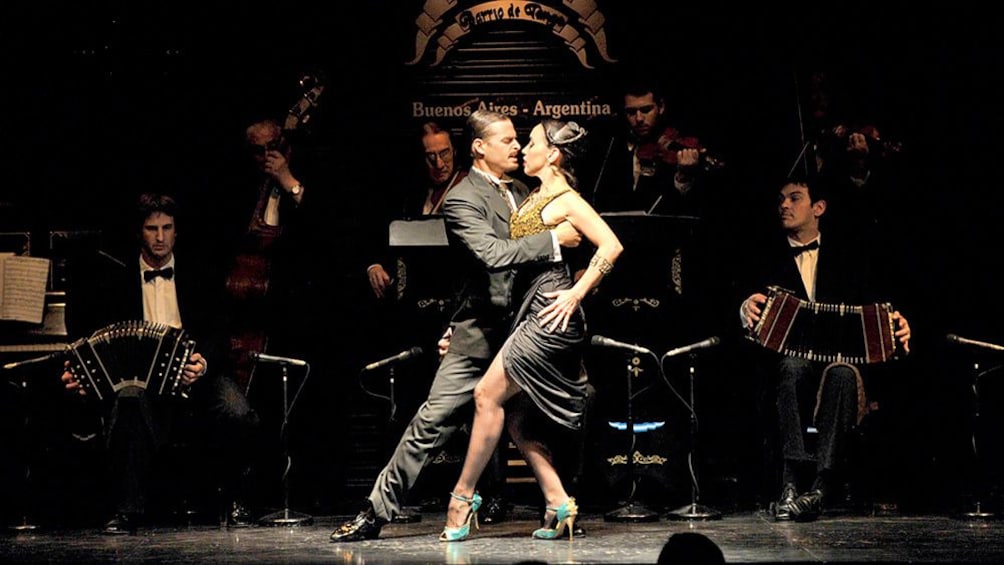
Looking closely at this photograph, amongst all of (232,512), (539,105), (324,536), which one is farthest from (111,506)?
(539,105)

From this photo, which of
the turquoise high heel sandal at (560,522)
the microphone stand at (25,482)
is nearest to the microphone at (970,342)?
the turquoise high heel sandal at (560,522)

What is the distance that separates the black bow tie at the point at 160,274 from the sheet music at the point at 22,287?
773 mm

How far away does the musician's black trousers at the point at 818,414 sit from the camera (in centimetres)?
805

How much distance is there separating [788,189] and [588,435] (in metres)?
1.58

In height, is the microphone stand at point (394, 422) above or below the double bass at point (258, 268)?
below

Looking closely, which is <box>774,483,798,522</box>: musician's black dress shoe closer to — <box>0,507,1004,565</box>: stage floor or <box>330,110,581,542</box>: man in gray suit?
<box>0,507,1004,565</box>: stage floor

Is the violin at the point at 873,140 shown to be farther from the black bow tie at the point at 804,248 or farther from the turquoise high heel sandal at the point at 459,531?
the turquoise high heel sandal at the point at 459,531

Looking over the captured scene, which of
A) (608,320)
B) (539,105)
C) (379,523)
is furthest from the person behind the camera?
(539,105)

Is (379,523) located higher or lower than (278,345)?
lower

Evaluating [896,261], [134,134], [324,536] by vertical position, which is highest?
[134,134]

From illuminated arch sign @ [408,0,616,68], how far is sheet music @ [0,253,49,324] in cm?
236

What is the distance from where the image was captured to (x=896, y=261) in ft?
29.2

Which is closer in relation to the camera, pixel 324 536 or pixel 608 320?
pixel 324 536

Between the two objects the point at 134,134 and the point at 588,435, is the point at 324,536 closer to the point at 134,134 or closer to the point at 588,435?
the point at 588,435
